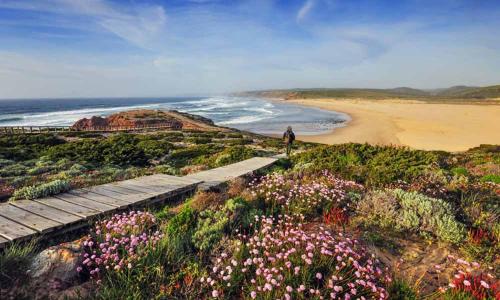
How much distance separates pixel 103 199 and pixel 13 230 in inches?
61.2

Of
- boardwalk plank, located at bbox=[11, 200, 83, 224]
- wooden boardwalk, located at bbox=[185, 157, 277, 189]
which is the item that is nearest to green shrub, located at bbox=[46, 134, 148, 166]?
wooden boardwalk, located at bbox=[185, 157, 277, 189]

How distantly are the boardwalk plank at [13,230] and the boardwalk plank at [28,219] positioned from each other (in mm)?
75

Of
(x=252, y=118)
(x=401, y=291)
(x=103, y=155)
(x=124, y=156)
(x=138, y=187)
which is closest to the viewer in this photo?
(x=401, y=291)

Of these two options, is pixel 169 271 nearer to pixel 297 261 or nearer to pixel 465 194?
pixel 297 261

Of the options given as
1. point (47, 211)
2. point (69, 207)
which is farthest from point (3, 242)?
point (69, 207)

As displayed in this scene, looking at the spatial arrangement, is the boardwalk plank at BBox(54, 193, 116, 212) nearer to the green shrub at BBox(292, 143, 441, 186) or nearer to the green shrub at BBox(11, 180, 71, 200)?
the green shrub at BBox(11, 180, 71, 200)

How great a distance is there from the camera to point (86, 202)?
5125 millimetres

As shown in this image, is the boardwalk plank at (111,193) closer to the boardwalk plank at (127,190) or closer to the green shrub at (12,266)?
the boardwalk plank at (127,190)

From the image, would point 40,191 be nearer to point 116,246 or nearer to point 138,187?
point 138,187

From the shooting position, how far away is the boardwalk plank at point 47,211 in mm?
4303

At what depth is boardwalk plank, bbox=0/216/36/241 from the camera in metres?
3.66

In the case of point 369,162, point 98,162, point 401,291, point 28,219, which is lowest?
point 98,162

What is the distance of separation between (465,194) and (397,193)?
173 centimetres

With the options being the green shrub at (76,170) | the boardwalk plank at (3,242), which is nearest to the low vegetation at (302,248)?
the boardwalk plank at (3,242)
